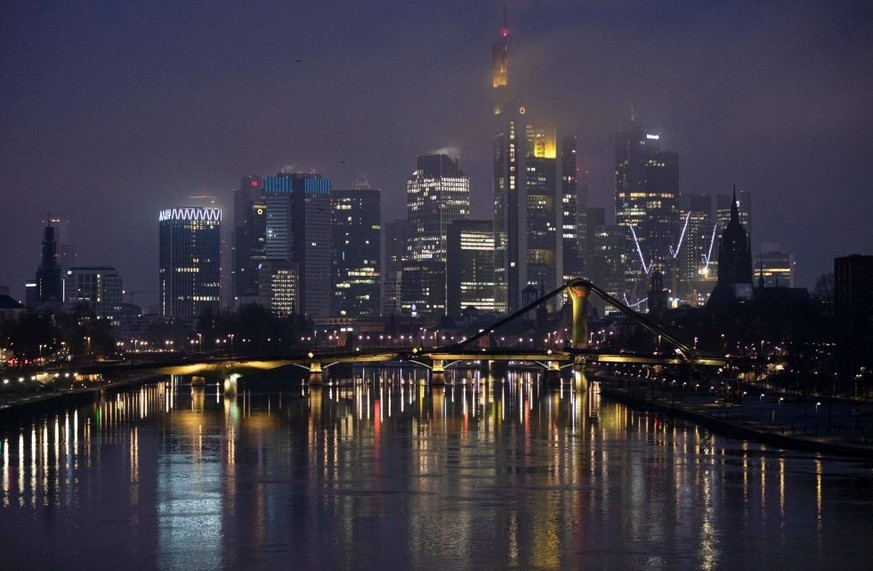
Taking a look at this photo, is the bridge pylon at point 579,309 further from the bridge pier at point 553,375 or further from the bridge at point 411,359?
the bridge pier at point 553,375

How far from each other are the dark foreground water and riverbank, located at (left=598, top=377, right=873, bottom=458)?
1.94 m

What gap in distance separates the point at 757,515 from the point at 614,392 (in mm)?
82935

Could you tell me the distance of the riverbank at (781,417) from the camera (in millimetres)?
78812

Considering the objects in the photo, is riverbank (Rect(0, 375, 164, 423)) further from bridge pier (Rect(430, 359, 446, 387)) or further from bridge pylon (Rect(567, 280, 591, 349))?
bridge pylon (Rect(567, 280, 591, 349))

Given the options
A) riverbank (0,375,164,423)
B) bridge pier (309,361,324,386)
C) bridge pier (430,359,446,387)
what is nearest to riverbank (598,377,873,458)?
bridge pier (430,359,446,387)

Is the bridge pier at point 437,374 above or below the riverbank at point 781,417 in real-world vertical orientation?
above

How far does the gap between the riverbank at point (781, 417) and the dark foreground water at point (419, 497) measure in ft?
6.36

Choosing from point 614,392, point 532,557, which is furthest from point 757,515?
point 614,392

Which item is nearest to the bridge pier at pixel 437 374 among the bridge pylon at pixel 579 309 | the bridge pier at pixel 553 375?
the bridge pier at pixel 553 375

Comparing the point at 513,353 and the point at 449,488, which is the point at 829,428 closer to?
the point at 449,488

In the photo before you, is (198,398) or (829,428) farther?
(198,398)

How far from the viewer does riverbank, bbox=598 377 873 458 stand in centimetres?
7881

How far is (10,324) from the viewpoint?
175 m

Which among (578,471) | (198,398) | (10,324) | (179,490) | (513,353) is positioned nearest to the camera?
(179,490)
